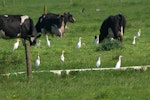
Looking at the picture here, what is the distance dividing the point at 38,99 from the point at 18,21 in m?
11.2

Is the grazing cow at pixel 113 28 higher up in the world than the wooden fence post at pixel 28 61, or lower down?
lower down

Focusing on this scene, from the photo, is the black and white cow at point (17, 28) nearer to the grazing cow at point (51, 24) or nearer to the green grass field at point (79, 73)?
the green grass field at point (79, 73)

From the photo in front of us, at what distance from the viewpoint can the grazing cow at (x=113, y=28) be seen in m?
24.9

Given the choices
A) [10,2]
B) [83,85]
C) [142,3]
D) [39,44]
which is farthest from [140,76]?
[10,2]

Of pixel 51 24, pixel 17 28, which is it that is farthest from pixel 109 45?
pixel 51 24

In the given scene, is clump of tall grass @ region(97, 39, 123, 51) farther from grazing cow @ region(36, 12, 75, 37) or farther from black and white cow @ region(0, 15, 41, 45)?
grazing cow @ region(36, 12, 75, 37)

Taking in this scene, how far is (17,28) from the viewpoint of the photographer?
2270cm

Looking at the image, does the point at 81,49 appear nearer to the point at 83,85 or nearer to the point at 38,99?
the point at 83,85

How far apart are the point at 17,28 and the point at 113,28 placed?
4.64 m

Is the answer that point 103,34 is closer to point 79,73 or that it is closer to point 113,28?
point 113,28

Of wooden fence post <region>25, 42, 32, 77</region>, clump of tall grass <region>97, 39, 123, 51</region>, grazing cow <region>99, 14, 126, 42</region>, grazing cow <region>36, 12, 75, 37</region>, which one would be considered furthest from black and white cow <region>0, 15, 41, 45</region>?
wooden fence post <region>25, 42, 32, 77</region>

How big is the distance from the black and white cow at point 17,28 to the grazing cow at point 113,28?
3.36m

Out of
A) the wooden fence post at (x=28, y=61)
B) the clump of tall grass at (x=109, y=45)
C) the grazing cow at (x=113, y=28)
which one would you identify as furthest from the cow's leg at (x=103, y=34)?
the wooden fence post at (x=28, y=61)

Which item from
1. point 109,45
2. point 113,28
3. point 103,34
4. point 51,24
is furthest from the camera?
point 51,24
